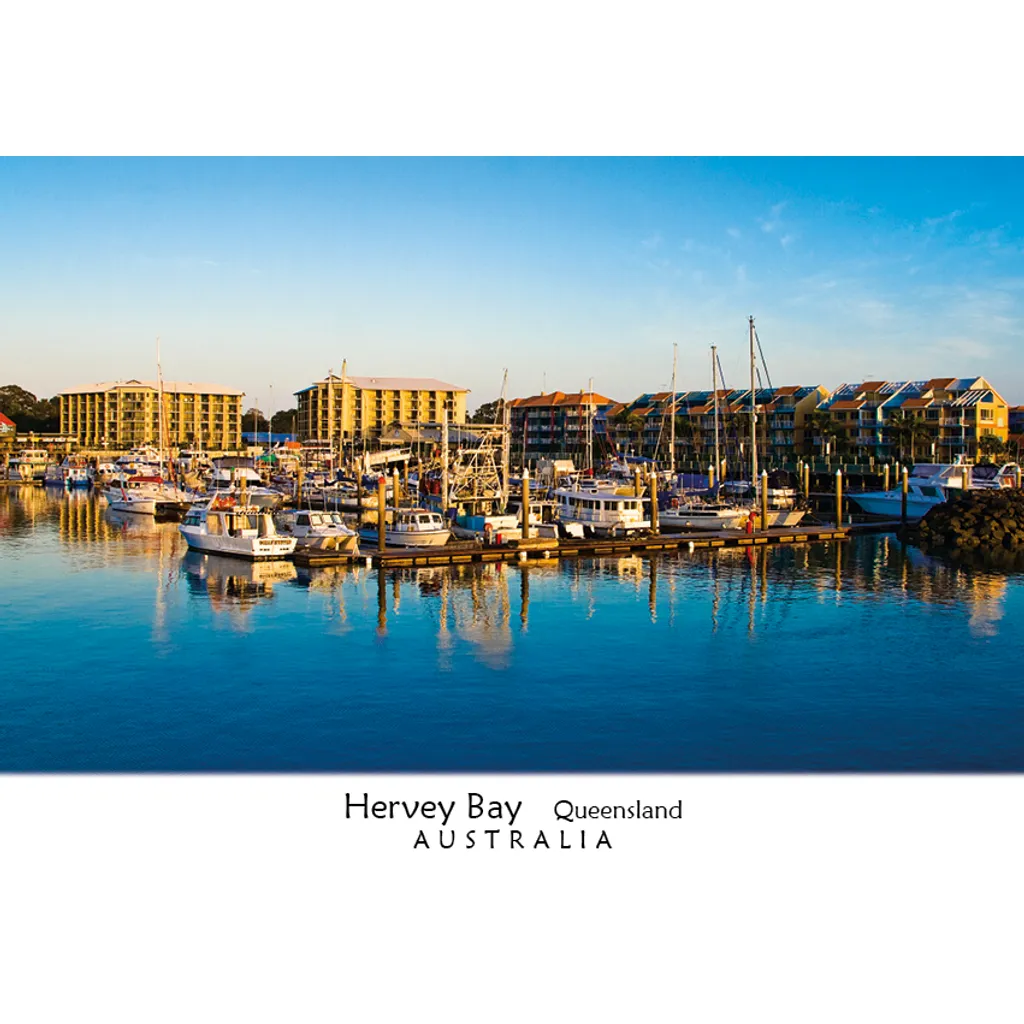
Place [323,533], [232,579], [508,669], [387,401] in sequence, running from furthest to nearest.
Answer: [387,401]
[323,533]
[232,579]
[508,669]

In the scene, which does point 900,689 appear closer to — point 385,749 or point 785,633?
point 785,633

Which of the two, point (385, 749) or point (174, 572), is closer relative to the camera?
point (385, 749)

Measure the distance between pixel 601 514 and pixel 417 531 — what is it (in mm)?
5345

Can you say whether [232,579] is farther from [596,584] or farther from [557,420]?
[557,420]

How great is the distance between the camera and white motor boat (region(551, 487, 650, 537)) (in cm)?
2523

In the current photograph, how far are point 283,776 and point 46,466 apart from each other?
2216 inches

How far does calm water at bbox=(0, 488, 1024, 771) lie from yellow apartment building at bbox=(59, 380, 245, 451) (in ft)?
191

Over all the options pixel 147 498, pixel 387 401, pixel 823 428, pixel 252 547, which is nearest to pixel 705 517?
pixel 252 547

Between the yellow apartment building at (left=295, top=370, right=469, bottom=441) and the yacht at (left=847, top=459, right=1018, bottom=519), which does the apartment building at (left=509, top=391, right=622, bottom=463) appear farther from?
the yacht at (left=847, top=459, right=1018, bottom=519)

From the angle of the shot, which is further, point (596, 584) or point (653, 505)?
point (653, 505)

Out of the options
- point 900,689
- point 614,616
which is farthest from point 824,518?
point 900,689

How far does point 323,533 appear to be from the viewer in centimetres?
2191
